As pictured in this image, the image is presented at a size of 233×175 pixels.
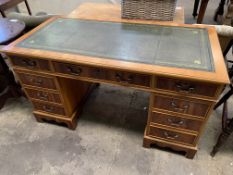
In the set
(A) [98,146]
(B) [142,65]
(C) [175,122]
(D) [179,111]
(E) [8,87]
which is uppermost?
(B) [142,65]

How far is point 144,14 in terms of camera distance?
139 centimetres

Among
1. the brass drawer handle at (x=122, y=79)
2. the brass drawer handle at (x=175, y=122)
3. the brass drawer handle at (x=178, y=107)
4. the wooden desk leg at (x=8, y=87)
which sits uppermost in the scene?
the brass drawer handle at (x=122, y=79)

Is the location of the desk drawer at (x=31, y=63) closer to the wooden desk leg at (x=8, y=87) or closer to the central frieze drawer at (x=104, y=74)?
the central frieze drawer at (x=104, y=74)

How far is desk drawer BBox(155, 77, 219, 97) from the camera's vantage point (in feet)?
3.03

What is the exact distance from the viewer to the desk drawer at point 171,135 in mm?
1226

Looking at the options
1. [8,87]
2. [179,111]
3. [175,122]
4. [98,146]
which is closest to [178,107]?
[179,111]

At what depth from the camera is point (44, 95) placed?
1.40 metres

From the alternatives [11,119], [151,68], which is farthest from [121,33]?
[11,119]

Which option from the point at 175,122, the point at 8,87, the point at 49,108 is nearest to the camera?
the point at 175,122

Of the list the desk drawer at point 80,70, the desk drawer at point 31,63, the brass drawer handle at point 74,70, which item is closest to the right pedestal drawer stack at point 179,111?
the desk drawer at point 80,70

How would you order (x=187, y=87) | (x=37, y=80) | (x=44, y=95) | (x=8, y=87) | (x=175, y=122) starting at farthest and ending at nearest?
(x=8, y=87), (x=44, y=95), (x=37, y=80), (x=175, y=122), (x=187, y=87)

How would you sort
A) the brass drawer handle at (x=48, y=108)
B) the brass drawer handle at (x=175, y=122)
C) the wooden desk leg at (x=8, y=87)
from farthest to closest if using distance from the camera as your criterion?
the wooden desk leg at (x=8, y=87) → the brass drawer handle at (x=48, y=108) → the brass drawer handle at (x=175, y=122)

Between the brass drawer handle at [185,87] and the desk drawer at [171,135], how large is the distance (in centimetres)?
37

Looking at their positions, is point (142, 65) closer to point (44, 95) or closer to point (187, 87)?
point (187, 87)
